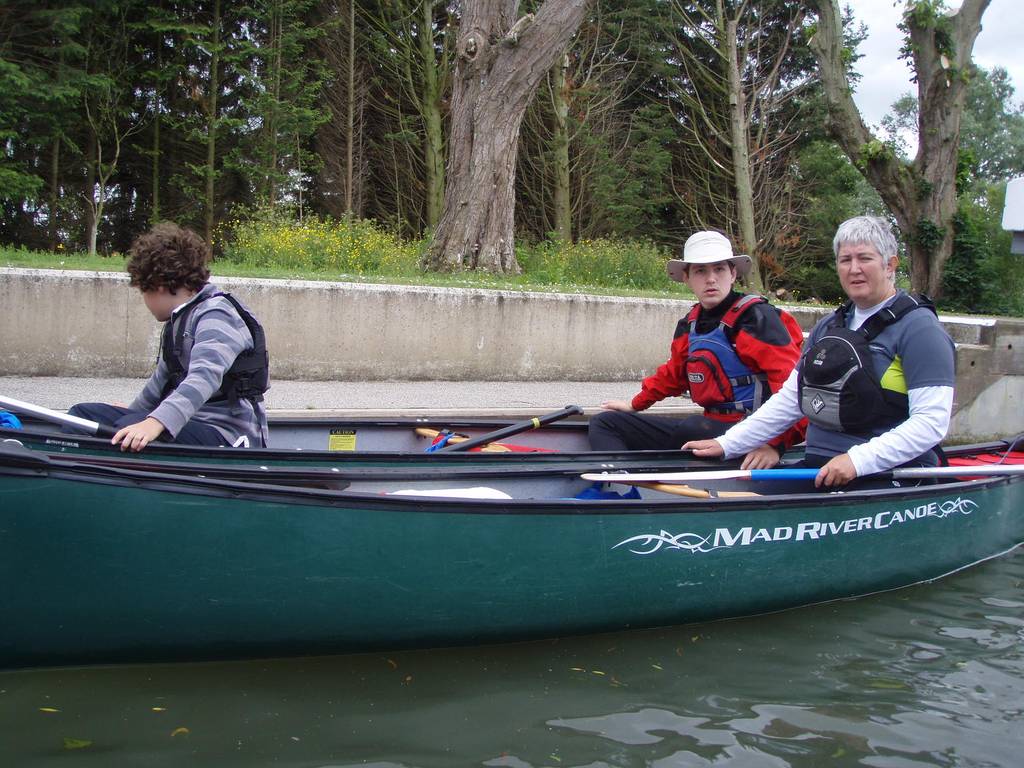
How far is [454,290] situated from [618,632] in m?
5.99

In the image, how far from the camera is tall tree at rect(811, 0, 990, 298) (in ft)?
64.0

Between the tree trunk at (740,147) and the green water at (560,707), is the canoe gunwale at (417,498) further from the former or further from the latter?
the tree trunk at (740,147)

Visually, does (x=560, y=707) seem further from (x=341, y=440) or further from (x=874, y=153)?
(x=874, y=153)

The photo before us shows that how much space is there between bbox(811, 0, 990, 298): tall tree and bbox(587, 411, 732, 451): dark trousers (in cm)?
1572

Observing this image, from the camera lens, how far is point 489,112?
41.0 ft

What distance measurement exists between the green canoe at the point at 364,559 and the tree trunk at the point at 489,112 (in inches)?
322

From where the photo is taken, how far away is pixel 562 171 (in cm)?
2219

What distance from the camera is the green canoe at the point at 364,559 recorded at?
3.48 m

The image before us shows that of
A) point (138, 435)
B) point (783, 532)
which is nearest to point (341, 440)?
point (138, 435)

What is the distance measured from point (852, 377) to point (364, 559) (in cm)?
234

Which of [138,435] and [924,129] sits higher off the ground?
→ [924,129]

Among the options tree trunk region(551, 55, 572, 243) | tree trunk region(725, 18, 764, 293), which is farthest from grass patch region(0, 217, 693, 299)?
tree trunk region(725, 18, 764, 293)


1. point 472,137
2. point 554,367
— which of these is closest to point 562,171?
point 472,137

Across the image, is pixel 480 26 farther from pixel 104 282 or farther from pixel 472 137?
pixel 104 282
